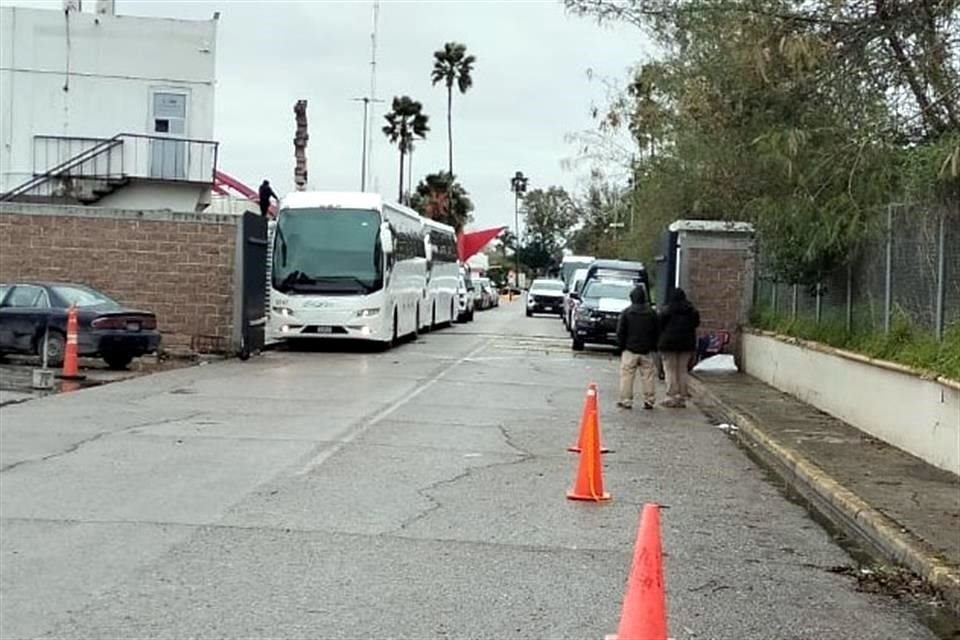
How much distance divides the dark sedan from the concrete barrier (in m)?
10.7

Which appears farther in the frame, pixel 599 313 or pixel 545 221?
pixel 545 221

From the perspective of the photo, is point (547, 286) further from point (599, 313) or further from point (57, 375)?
point (57, 375)

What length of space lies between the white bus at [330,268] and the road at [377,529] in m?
11.0

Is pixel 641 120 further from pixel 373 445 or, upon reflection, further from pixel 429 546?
pixel 429 546

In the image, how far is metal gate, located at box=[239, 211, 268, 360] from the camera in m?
27.0

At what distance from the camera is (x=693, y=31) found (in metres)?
13.2

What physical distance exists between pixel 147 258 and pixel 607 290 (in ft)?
37.8

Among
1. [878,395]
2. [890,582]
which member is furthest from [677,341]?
[890,582]

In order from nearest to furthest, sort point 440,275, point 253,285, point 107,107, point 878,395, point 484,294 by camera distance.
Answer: point 878,395, point 253,285, point 107,107, point 440,275, point 484,294

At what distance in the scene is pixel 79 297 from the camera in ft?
72.8

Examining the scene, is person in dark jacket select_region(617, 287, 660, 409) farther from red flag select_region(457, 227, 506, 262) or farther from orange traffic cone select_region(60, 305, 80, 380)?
red flag select_region(457, 227, 506, 262)

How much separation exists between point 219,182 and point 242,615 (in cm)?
3733

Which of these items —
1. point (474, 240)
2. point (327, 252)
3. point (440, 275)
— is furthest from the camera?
point (474, 240)

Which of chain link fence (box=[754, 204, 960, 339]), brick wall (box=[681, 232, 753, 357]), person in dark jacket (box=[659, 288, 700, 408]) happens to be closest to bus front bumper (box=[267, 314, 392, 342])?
brick wall (box=[681, 232, 753, 357])
